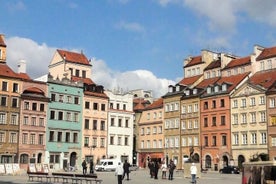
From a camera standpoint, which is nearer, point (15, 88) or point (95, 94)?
point (15, 88)

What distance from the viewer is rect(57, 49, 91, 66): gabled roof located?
8425 cm

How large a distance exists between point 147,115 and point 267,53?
27.1 meters

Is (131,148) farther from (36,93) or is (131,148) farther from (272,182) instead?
(272,182)

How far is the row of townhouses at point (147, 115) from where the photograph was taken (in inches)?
2761

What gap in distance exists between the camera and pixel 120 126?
279 feet

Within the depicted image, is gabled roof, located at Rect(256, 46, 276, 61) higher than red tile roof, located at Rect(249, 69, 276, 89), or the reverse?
gabled roof, located at Rect(256, 46, 276, 61)

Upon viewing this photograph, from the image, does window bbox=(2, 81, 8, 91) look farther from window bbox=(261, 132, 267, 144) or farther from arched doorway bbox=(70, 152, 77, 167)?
window bbox=(261, 132, 267, 144)

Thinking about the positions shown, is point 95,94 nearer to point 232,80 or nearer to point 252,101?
point 232,80

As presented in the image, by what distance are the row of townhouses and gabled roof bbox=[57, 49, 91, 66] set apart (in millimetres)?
124

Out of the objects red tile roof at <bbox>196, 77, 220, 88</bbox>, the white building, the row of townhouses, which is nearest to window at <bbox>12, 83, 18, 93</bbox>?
the row of townhouses

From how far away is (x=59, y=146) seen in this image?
75875 millimetres

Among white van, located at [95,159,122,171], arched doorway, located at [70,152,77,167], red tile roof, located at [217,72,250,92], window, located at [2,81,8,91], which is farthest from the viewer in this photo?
arched doorway, located at [70,152,77,167]

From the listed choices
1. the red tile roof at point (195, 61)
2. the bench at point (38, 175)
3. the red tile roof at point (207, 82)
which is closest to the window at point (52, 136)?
the red tile roof at point (207, 82)

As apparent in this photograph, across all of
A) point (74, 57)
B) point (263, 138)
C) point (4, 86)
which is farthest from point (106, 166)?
point (263, 138)
